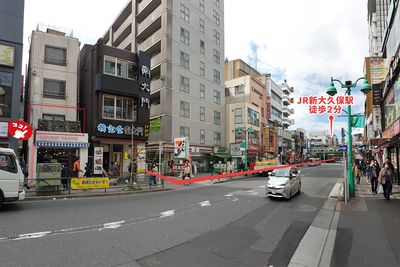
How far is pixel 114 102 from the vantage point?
81.7 feet

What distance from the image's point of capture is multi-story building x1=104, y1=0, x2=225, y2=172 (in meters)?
33.0

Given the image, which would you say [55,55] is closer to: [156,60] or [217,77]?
[156,60]

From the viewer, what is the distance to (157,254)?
19.4ft

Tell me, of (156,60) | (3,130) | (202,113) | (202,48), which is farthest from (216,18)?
(3,130)

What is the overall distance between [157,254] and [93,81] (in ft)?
71.0

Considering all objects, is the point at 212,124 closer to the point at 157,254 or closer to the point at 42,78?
the point at 42,78

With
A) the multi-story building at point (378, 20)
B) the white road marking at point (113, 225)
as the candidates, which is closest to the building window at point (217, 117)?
the multi-story building at point (378, 20)

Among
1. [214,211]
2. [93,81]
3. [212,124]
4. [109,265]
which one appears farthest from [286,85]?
[109,265]

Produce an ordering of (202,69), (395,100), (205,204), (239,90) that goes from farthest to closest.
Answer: (239,90) → (202,69) → (395,100) → (205,204)

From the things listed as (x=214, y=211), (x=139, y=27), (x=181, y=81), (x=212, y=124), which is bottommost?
(x=214, y=211)

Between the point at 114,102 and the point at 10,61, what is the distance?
8.21 m

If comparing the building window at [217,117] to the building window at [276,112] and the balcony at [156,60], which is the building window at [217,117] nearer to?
the balcony at [156,60]

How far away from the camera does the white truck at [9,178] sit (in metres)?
10.5

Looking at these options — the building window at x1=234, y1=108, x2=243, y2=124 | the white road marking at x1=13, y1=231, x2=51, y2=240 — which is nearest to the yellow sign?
the white road marking at x1=13, y1=231, x2=51, y2=240
